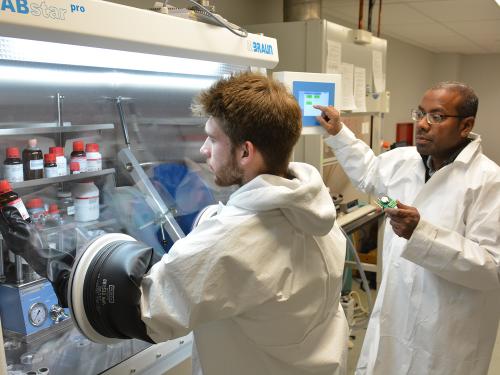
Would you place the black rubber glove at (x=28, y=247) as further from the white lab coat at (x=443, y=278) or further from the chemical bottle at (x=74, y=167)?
the white lab coat at (x=443, y=278)

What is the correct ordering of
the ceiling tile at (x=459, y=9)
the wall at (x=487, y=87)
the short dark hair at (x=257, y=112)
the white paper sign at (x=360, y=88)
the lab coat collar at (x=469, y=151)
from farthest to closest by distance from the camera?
1. the wall at (x=487, y=87)
2. the ceiling tile at (x=459, y=9)
3. the white paper sign at (x=360, y=88)
4. the lab coat collar at (x=469, y=151)
5. the short dark hair at (x=257, y=112)

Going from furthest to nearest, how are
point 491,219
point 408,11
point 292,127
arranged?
point 408,11 < point 491,219 < point 292,127

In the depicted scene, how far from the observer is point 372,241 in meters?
3.72

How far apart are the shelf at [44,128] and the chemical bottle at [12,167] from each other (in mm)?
56

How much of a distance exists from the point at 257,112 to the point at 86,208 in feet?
2.36

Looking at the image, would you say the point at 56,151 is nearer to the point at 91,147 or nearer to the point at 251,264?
the point at 91,147

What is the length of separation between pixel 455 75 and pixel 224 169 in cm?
651

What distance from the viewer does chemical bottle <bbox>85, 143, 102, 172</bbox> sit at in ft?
4.56

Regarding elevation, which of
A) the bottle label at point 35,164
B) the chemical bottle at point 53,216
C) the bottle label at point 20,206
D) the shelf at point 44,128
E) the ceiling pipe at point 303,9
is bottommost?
the chemical bottle at point 53,216

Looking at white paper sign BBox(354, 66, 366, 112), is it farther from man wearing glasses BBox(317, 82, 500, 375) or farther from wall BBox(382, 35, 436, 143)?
wall BBox(382, 35, 436, 143)

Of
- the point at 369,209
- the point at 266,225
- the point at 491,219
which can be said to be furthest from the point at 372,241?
the point at 266,225

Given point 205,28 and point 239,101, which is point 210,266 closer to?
point 239,101

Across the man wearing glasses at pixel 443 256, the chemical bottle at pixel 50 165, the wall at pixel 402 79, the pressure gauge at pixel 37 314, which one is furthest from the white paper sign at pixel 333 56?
the wall at pixel 402 79

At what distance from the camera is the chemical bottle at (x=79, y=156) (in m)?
1.36
